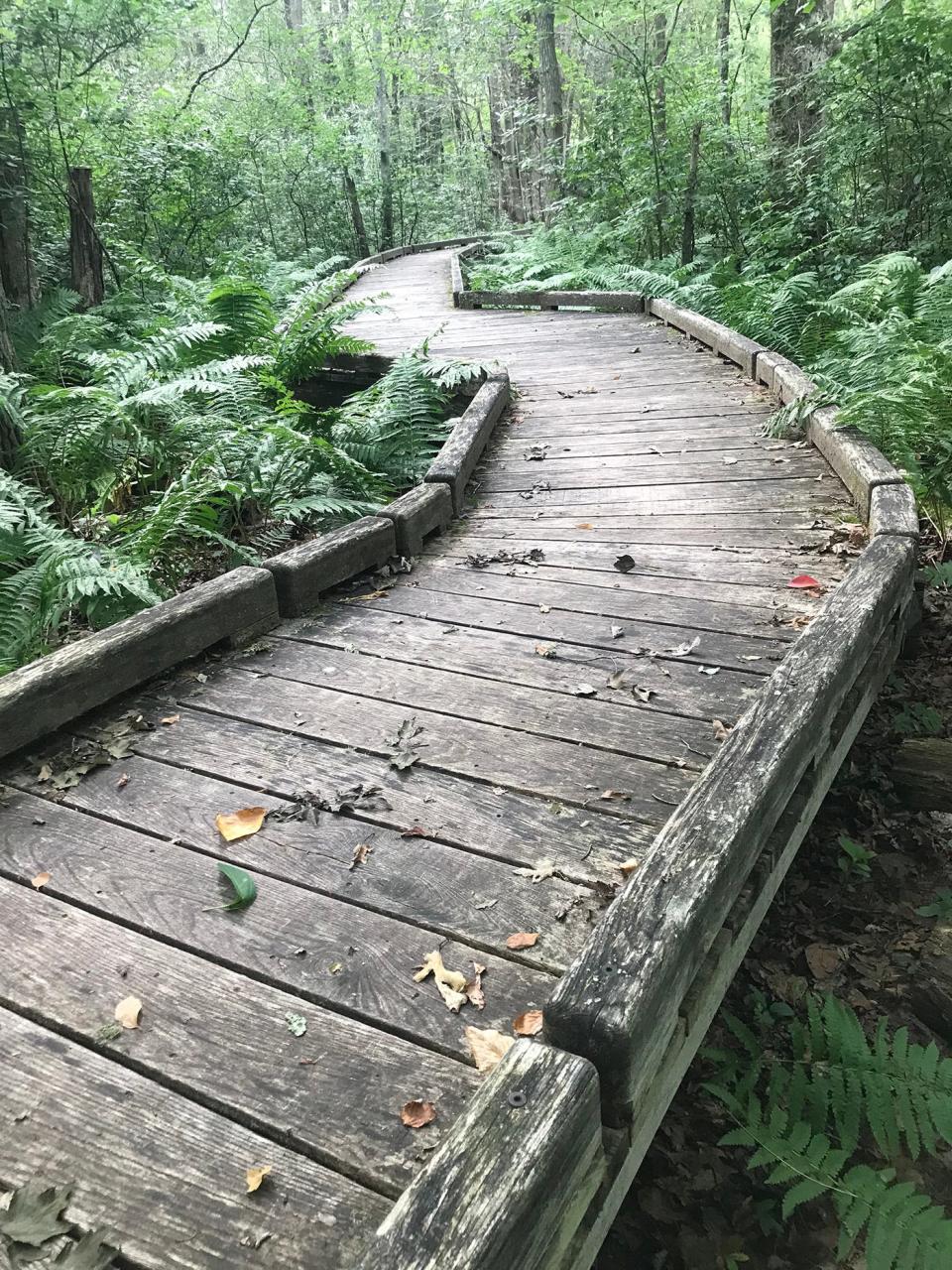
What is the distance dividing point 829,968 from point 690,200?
10296 mm

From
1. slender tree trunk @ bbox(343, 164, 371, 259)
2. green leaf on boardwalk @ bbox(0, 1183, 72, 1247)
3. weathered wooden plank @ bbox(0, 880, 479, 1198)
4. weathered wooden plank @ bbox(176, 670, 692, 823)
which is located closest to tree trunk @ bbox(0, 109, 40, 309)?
weathered wooden plank @ bbox(176, 670, 692, 823)

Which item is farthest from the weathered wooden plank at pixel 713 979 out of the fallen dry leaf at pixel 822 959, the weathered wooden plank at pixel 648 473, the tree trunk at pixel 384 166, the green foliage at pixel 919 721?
the tree trunk at pixel 384 166

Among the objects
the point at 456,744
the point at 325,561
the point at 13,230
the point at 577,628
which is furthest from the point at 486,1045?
the point at 13,230

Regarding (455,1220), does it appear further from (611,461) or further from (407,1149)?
(611,461)

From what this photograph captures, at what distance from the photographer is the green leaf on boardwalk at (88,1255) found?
1.29 metres

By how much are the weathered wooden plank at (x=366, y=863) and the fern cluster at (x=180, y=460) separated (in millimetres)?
1094

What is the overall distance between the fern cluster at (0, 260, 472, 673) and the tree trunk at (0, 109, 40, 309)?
3.09m

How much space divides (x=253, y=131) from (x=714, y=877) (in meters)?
21.3

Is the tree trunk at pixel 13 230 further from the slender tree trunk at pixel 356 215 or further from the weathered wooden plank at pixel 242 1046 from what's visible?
the slender tree trunk at pixel 356 215

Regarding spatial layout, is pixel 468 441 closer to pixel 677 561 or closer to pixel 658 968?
pixel 677 561

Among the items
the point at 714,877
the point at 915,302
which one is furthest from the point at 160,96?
the point at 714,877

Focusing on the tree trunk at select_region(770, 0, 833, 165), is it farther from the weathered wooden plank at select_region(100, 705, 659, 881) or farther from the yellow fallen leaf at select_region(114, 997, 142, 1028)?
the yellow fallen leaf at select_region(114, 997, 142, 1028)

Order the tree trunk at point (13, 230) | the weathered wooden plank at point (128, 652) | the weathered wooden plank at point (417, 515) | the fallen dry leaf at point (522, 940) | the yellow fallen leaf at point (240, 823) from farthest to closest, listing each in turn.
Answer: the tree trunk at point (13, 230) < the weathered wooden plank at point (417, 515) < the weathered wooden plank at point (128, 652) < the yellow fallen leaf at point (240, 823) < the fallen dry leaf at point (522, 940)

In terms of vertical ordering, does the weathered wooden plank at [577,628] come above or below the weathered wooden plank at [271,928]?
above
